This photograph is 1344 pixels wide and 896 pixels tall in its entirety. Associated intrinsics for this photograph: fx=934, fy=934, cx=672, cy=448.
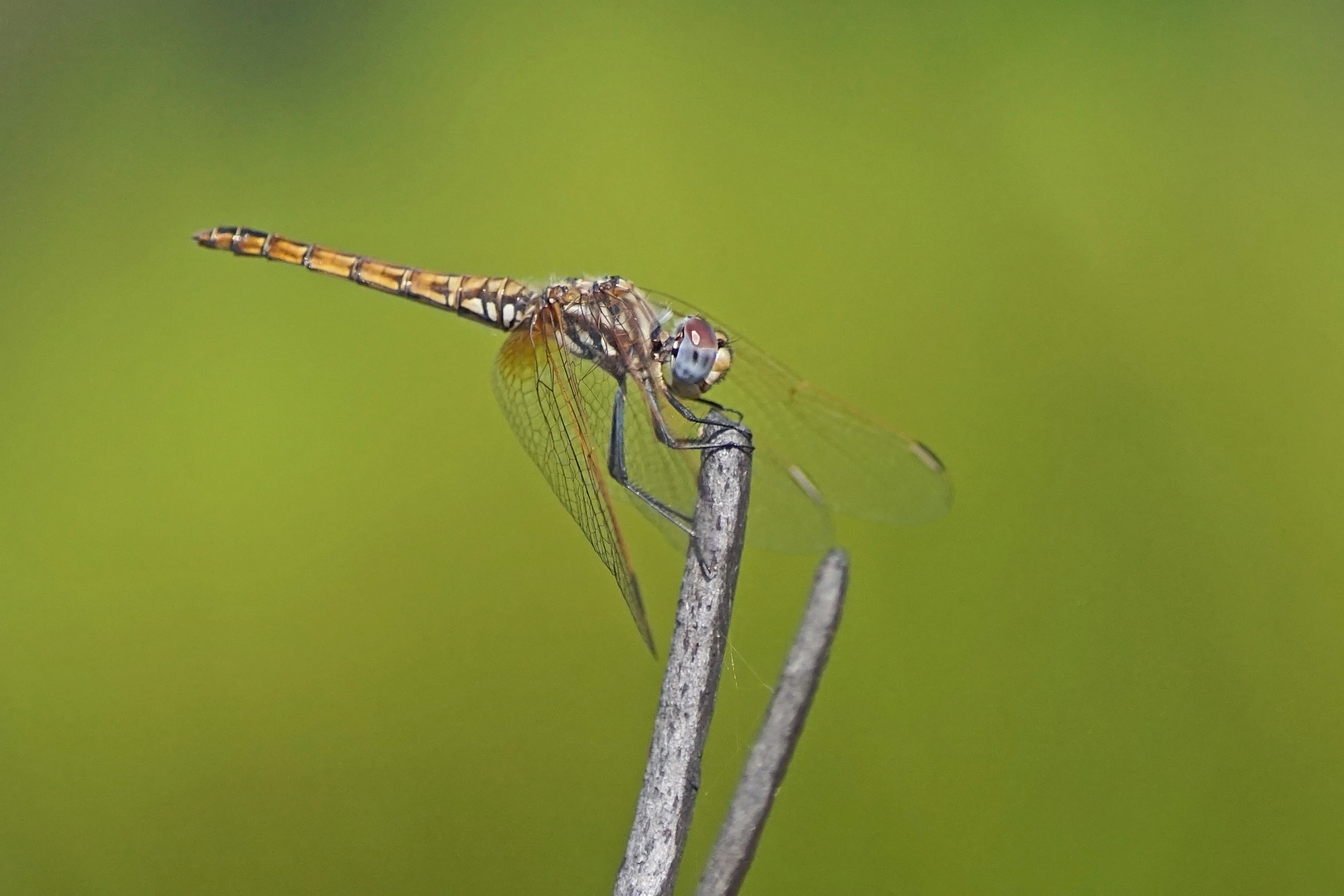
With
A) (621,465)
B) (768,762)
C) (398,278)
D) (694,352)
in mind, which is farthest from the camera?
(398,278)

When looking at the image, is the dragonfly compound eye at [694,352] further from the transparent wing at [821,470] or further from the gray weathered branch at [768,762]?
the gray weathered branch at [768,762]

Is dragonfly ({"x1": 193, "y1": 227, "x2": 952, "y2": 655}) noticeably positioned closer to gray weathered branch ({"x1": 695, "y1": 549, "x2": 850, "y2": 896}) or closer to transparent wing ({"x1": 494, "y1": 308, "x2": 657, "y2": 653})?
transparent wing ({"x1": 494, "y1": 308, "x2": 657, "y2": 653})

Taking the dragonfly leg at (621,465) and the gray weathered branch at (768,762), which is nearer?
the gray weathered branch at (768,762)

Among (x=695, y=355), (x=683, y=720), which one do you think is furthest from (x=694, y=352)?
(x=683, y=720)

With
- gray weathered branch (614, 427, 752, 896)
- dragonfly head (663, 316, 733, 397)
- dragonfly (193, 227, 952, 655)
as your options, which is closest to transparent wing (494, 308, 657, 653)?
dragonfly (193, 227, 952, 655)

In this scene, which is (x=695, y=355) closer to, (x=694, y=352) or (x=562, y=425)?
(x=694, y=352)

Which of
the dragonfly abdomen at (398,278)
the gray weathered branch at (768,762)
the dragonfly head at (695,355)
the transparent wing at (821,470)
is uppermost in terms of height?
the dragonfly abdomen at (398,278)

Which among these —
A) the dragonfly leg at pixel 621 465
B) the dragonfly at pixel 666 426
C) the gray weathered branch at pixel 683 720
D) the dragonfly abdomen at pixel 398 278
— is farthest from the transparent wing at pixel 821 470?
the gray weathered branch at pixel 683 720

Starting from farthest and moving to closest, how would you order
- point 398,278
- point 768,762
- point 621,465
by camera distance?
point 398,278
point 621,465
point 768,762

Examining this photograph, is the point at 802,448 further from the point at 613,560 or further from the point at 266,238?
the point at 266,238
